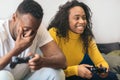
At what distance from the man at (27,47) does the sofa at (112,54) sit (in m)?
0.68

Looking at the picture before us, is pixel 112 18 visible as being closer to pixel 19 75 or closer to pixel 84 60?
pixel 84 60

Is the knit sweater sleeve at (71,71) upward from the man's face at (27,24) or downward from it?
downward

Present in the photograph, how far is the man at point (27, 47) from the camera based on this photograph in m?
1.37

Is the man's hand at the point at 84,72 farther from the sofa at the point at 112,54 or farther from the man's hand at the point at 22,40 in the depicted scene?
the man's hand at the point at 22,40

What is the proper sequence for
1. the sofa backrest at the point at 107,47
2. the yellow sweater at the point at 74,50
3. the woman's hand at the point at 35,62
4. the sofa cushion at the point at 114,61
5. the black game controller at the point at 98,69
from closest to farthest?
the woman's hand at the point at 35,62 < the black game controller at the point at 98,69 < the yellow sweater at the point at 74,50 < the sofa cushion at the point at 114,61 < the sofa backrest at the point at 107,47

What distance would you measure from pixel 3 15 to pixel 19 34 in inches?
34.6

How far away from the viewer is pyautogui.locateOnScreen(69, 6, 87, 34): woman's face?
6.35ft

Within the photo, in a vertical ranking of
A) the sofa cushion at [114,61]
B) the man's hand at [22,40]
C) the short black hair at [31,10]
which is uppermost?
the short black hair at [31,10]

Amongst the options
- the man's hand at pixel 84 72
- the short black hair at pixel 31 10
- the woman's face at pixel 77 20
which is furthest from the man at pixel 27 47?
the woman's face at pixel 77 20

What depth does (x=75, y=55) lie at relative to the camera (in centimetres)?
195

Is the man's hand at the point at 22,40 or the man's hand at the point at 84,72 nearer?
the man's hand at the point at 22,40

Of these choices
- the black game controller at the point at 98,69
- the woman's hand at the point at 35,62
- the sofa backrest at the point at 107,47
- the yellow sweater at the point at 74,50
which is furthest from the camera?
the sofa backrest at the point at 107,47

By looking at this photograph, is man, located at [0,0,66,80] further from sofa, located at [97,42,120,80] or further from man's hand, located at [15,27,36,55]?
sofa, located at [97,42,120,80]

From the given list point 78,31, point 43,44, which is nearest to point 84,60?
point 78,31
